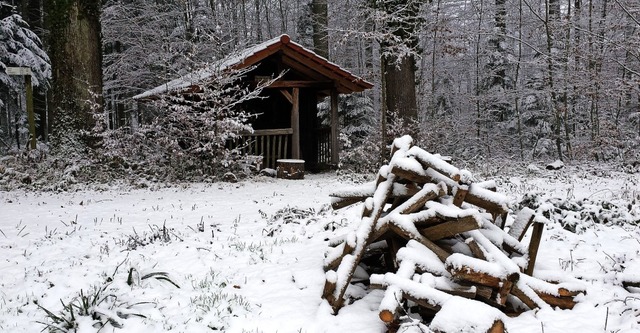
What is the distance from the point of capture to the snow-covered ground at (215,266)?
3838mm

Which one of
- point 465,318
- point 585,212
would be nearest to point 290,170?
point 585,212

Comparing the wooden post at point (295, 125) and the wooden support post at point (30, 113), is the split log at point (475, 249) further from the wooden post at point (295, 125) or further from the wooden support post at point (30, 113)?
the wooden support post at point (30, 113)

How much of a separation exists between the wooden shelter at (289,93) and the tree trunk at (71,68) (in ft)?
5.57

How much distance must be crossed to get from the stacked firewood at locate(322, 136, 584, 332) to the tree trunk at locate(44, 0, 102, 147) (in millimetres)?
9552

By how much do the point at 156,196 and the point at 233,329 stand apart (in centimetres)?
643

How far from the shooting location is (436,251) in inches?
167

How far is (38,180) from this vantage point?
1074cm

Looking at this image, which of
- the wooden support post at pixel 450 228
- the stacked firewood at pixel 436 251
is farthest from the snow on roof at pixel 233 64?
the wooden support post at pixel 450 228

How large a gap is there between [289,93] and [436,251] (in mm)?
11021

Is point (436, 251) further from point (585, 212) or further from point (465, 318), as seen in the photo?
point (585, 212)

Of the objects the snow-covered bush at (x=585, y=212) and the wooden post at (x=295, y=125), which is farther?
the wooden post at (x=295, y=125)

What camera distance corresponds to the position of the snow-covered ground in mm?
3838

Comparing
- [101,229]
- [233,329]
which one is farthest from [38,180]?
[233,329]

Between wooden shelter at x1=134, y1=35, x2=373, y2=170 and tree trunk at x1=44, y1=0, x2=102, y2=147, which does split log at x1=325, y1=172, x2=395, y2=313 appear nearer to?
wooden shelter at x1=134, y1=35, x2=373, y2=170
